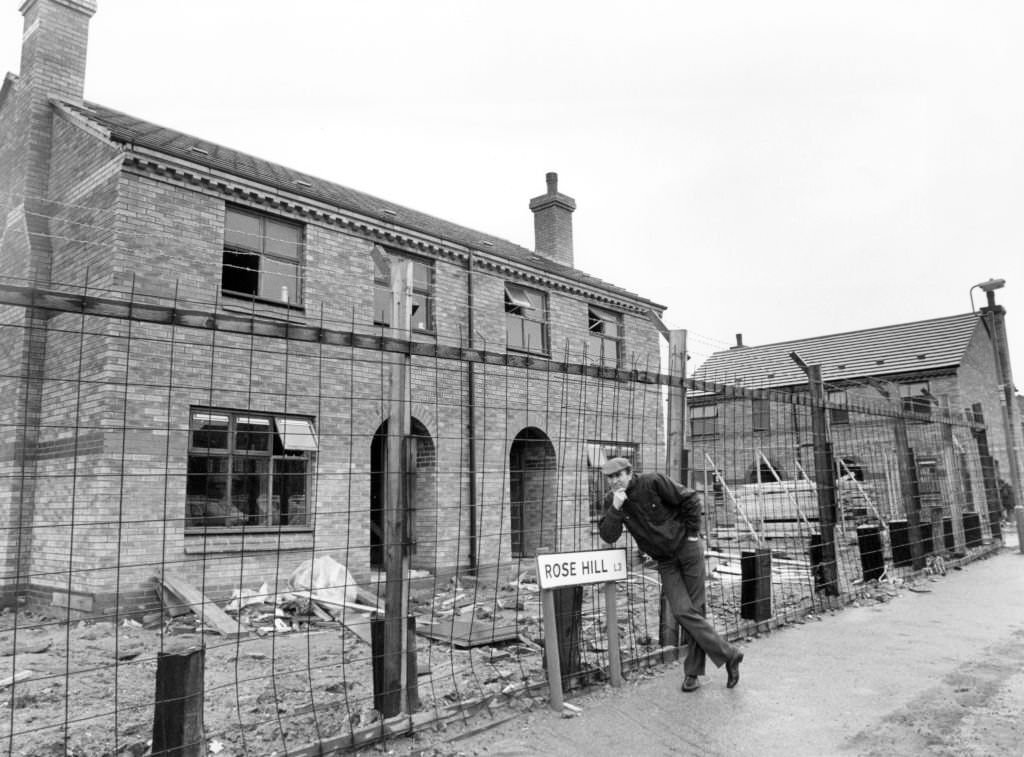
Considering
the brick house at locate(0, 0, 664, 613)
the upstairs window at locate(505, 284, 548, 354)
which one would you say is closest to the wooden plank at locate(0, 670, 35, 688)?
the brick house at locate(0, 0, 664, 613)

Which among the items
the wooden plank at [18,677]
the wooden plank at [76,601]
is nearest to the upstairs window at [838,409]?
the wooden plank at [18,677]

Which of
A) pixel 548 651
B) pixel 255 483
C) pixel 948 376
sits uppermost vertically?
pixel 948 376

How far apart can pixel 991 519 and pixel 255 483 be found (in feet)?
47.6

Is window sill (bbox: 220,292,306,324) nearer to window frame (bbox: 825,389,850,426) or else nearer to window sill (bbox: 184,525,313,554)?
window sill (bbox: 184,525,313,554)

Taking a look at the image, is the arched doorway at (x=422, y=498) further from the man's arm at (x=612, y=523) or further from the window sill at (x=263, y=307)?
the man's arm at (x=612, y=523)

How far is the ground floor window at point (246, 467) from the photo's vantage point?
1038 centimetres

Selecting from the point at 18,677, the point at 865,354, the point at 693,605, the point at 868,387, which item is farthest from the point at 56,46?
the point at 865,354

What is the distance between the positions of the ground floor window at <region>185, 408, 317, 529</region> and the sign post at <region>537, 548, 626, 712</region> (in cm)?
595

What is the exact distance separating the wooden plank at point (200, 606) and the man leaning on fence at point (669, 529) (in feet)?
16.2

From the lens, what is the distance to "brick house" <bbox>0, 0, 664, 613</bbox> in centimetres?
969

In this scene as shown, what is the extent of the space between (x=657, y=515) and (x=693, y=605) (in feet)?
2.33

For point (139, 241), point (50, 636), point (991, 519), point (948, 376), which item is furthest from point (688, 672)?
point (948, 376)

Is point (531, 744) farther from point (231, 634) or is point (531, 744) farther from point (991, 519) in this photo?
point (991, 519)

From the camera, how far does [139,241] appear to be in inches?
403
